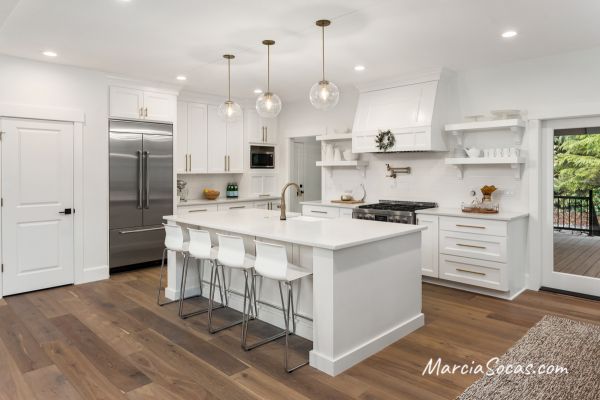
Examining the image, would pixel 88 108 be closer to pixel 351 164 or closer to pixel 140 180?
pixel 140 180

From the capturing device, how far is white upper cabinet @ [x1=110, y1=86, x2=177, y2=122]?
533cm

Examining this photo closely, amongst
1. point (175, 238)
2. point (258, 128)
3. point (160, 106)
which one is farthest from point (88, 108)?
point (258, 128)

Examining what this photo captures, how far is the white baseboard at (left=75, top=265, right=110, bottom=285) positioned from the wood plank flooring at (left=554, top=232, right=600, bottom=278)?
529 centimetres

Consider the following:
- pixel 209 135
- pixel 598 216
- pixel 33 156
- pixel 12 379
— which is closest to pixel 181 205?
pixel 209 135

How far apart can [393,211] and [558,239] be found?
5.93ft

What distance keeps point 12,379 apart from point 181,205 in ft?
11.7

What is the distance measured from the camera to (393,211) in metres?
5.09

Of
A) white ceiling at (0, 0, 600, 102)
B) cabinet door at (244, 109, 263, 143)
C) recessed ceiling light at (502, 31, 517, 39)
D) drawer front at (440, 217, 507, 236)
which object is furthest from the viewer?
cabinet door at (244, 109, 263, 143)

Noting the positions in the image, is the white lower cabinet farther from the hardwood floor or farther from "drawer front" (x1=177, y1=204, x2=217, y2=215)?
"drawer front" (x1=177, y1=204, x2=217, y2=215)

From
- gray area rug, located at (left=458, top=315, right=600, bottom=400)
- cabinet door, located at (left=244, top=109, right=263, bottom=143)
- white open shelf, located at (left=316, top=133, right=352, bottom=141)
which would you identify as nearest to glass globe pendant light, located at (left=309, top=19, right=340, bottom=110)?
gray area rug, located at (left=458, top=315, right=600, bottom=400)

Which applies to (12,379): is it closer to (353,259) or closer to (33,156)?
(353,259)

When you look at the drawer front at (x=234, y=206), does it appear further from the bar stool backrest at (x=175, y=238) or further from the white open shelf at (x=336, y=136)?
the bar stool backrest at (x=175, y=238)

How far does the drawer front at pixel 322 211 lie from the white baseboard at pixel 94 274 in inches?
111

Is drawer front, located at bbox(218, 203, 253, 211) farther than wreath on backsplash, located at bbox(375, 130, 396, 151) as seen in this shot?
Yes
